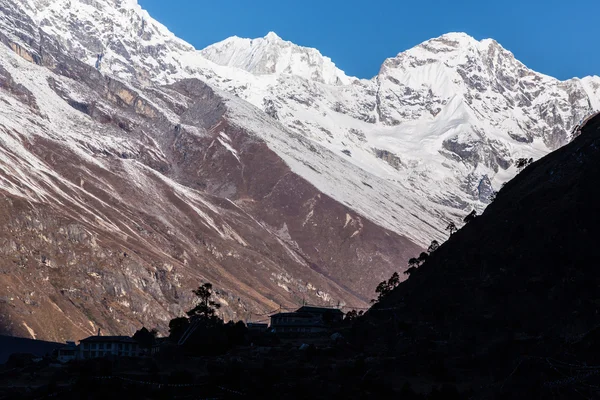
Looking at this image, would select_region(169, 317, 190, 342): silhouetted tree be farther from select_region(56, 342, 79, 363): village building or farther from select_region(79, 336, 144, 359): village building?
select_region(56, 342, 79, 363): village building

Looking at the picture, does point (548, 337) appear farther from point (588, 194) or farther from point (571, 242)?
point (588, 194)

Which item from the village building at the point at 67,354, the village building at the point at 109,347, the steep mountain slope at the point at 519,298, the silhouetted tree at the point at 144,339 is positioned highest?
the steep mountain slope at the point at 519,298

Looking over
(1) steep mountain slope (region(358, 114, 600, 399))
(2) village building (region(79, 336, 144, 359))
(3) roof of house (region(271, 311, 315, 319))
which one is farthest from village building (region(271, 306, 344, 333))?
(2) village building (region(79, 336, 144, 359))

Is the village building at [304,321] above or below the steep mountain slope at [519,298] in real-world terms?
below

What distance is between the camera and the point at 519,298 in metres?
126

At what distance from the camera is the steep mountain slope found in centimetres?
10731

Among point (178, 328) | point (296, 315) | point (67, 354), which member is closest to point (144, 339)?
point (178, 328)

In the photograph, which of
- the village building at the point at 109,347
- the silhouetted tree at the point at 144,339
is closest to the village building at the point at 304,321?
the silhouetted tree at the point at 144,339

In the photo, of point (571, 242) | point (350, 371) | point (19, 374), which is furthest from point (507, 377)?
point (19, 374)

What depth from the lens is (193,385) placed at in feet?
372

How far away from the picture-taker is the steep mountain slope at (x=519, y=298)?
10731 cm

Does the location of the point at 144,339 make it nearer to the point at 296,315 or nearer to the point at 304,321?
the point at 304,321

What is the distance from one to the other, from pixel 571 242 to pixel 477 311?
14.9 metres

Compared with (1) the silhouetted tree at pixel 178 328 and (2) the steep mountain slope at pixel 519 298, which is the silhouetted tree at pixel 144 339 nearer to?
(1) the silhouetted tree at pixel 178 328
